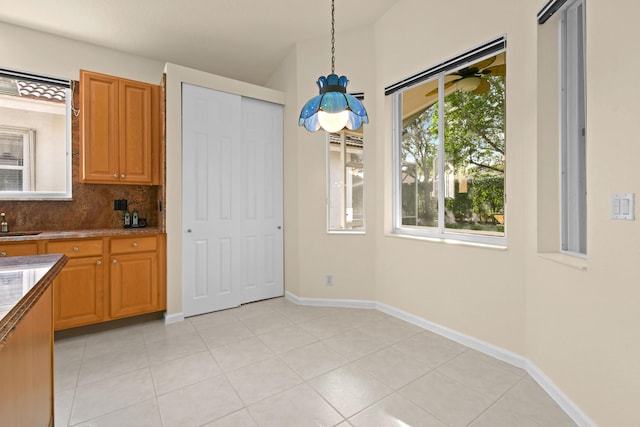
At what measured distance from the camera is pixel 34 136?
3.23 m

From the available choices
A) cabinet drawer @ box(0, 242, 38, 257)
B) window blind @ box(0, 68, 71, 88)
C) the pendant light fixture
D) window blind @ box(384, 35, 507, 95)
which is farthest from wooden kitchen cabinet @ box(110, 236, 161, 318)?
window blind @ box(384, 35, 507, 95)

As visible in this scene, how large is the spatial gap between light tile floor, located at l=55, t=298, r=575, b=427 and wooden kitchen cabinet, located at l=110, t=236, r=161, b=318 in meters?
0.23

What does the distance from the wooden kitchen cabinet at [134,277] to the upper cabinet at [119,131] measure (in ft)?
2.36

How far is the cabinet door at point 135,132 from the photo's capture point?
10.6 feet

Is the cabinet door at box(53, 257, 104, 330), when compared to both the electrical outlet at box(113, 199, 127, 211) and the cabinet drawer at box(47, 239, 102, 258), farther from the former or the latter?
the electrical outlet at box(113, 199, 127, 211)

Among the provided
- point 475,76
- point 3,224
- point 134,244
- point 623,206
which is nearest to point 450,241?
point 623,206

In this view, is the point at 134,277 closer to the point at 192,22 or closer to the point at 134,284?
the point at 134,284

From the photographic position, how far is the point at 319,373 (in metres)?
2.19

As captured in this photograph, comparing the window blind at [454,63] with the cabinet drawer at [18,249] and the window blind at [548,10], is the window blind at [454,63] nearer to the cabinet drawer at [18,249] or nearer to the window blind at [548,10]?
the window blind at [548,10]

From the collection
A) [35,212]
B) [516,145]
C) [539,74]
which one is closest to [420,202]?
[516,145]

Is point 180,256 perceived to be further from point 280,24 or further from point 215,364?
point 280,24

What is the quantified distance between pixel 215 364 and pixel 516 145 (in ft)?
9.08

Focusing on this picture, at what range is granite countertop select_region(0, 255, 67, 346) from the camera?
73 centimetres

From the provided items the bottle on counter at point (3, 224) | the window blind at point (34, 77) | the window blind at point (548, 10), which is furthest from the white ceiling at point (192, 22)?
the bottle on counter at point (3, 224)
